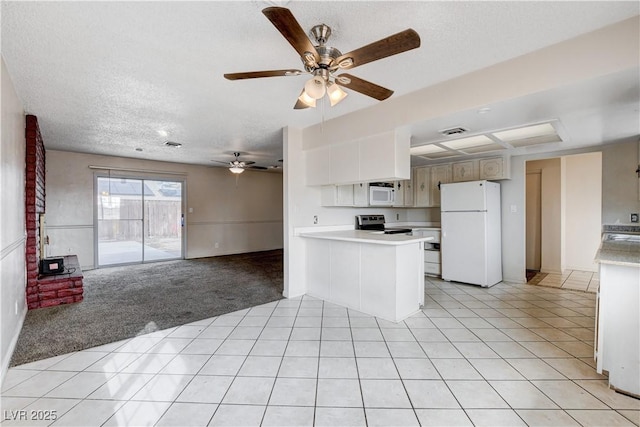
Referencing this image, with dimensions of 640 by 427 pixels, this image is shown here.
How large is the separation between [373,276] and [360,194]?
1764 millimetres

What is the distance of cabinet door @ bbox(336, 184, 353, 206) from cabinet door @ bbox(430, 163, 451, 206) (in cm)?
185

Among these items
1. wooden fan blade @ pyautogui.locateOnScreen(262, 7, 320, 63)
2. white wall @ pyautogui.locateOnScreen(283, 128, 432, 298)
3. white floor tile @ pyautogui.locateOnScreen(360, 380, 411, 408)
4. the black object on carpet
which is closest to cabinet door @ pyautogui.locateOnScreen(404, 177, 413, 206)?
white wall @ pyautogui.locateOnScreen(283, 128, 432, 298)

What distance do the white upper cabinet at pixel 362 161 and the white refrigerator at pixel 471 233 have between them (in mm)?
1688

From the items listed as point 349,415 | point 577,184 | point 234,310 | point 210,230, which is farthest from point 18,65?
point 577,184

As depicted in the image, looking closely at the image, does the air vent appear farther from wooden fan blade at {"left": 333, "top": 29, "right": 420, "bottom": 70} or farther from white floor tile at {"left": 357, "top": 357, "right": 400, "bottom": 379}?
white floor tile at {"left": 357, "top": 357, "right": 400, "bottom": 379}

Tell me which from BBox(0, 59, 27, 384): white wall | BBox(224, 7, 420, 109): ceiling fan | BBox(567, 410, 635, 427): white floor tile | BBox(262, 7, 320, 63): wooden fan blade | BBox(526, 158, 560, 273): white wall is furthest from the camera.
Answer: BBox(526, 158, 560, 273): white wall

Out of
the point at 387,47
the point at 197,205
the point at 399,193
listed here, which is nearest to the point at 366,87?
the point at 387,47

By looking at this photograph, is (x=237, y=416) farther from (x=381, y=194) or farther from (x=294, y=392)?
(x=381, y=194)

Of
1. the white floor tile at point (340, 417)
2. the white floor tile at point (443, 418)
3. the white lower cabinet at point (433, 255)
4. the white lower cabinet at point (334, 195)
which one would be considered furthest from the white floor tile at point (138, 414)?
the white lower cabinet at point (433, 255)

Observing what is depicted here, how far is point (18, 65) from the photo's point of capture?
2.32 m

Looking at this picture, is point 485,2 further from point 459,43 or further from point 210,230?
point 210,230

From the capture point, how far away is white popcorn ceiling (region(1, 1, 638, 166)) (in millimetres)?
→ 1698

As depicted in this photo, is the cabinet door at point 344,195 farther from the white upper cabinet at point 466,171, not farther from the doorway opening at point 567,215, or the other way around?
the doorway opening at point 567,215

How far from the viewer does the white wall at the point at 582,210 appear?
5.12 metres
